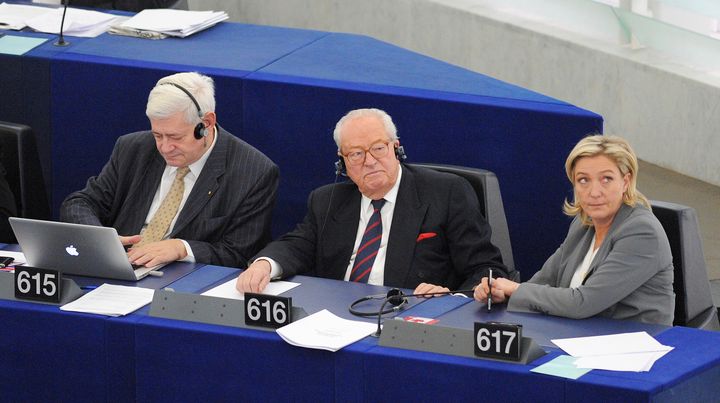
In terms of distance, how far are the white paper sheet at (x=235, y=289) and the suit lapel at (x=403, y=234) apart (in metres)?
0.36

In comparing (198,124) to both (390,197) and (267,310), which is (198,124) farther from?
(267,310)

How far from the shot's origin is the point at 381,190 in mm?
→ 4598

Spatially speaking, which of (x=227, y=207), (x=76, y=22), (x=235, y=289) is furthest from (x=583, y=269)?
(x=76, y=22)

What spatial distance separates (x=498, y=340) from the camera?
3.51 meters

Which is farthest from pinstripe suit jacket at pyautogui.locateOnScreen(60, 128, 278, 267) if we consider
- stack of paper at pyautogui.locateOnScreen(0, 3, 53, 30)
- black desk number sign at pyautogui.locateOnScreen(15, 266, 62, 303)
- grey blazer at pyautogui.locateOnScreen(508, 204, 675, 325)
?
stack of paper at pyautogui.locateOnScreen(0, 3, 53, 30)

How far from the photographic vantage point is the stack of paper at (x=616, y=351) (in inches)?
136

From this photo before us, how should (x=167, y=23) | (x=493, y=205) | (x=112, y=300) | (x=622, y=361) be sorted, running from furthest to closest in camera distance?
(x=167, y=23), (x=493, y=205), (x=112, y=300), (x=622, y=361)

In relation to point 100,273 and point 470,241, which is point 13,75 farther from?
point 470,241

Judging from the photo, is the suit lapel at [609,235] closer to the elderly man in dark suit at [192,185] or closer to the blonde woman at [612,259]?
the blonde woman at [612,259]

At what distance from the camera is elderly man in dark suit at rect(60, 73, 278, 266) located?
15.9 feet

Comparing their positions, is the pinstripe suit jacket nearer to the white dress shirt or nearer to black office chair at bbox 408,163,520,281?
black office chair at bbox 408,163,520,281

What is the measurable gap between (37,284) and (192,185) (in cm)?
98

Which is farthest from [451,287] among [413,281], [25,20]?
[25,20]

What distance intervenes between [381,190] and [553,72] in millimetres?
4114
